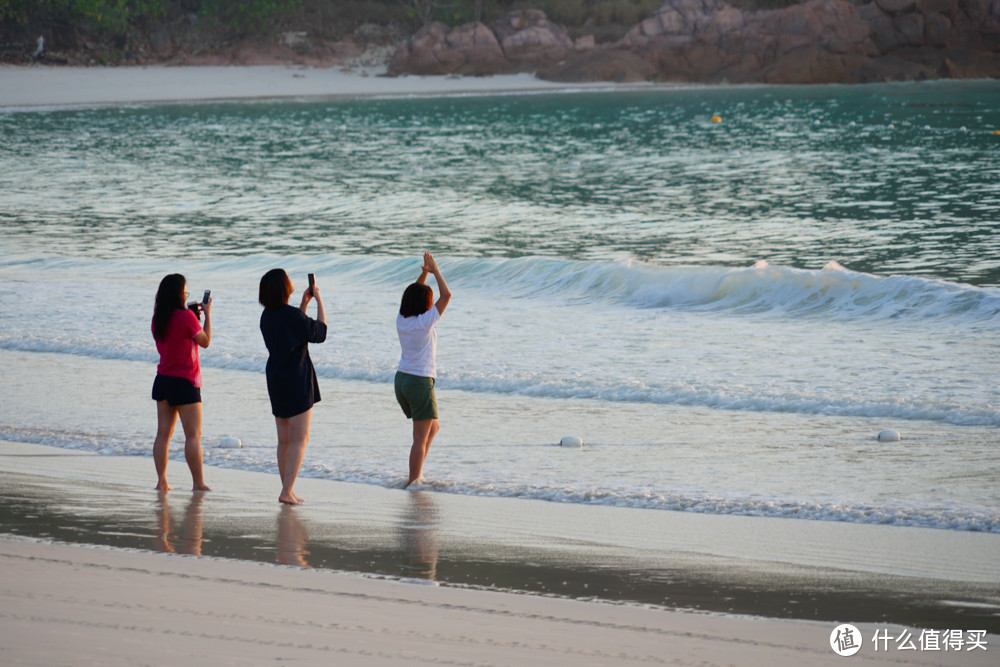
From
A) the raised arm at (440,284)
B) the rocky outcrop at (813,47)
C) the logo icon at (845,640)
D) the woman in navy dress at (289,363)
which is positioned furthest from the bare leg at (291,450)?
the rocky outcrop at (813,47)

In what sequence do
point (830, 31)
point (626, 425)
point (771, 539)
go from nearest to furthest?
point (771, 539) < point (626, 425) < point (830, 31)

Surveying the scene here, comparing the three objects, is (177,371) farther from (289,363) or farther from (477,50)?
(477,50)

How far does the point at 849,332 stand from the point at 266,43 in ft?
240

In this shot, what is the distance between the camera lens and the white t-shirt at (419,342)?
6.82 m

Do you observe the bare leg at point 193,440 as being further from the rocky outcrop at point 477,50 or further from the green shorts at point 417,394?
the rocky outcrop at point 477,50

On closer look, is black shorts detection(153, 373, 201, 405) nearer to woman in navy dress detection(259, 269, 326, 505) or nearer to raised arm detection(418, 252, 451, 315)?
woman in navy dress detection(259, 269, 326, 505)

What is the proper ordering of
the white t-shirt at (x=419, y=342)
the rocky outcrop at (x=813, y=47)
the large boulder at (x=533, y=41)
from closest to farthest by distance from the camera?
the white t-shirt at (x=419, y=342)
the rocky outcrop at (x=813, y=47)
the large boulder at (x=533, y=41)

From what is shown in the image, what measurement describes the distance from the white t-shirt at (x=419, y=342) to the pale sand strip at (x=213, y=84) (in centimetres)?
5885

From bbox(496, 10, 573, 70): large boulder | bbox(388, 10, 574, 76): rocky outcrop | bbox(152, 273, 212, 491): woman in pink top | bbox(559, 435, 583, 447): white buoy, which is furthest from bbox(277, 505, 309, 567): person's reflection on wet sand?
bbox(496, 10, 573, 70): large boulder

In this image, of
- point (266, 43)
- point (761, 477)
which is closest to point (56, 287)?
point (761, 477)

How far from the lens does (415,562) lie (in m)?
5.16

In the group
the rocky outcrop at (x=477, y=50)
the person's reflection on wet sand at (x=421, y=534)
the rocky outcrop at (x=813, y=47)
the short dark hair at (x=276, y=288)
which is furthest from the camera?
the rocky outcrop at (x=477, y=50)

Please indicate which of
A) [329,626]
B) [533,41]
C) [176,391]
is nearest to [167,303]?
[176,391]

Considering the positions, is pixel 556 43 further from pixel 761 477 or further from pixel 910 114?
pixel 761 477
